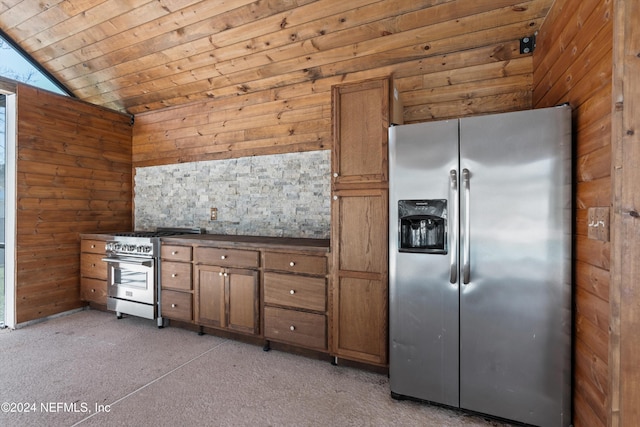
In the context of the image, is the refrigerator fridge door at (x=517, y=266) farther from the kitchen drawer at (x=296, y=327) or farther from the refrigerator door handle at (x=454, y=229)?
the kitchen drawer at (x=296, y=327)

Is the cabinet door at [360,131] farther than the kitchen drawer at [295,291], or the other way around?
the kitchen drawer at [295,291]

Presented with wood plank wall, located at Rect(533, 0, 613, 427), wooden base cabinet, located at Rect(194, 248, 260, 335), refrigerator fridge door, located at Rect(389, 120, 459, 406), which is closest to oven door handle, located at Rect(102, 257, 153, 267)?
wooden base cabinet, located at Rect(194, 248, 260, 335)

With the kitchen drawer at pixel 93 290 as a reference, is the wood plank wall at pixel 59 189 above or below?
above

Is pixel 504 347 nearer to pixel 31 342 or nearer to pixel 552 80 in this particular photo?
pixel 552 80

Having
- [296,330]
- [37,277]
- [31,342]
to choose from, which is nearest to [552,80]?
[296,330]

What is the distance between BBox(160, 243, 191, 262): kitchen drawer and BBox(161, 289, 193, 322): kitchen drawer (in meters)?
0.35

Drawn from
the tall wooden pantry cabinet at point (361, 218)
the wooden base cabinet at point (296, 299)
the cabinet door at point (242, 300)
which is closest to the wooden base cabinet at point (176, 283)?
the cabinet door at point (242, 300)

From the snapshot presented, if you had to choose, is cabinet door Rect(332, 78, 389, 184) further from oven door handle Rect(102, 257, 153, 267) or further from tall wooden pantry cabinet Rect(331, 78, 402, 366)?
oven door handle Rect(102, 257, 153, 267)

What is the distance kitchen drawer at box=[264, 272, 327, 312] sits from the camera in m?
2.64

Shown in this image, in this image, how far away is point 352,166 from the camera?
250 cm

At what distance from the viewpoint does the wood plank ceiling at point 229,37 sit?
2533 mm

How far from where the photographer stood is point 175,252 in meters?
3.31

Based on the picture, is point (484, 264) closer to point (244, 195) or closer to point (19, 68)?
point (244, 195)

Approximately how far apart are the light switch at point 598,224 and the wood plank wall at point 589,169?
0.03 m
